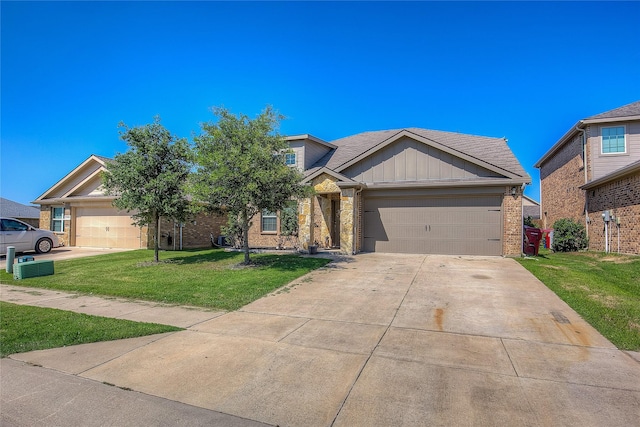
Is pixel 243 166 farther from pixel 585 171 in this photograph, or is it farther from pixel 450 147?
pixel 585 171

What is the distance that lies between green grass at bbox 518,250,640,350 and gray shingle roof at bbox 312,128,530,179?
399cm

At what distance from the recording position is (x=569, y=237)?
1742 centimetres

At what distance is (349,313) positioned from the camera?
21.5ft

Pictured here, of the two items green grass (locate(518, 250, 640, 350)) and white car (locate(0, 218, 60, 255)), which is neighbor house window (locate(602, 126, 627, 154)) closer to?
green grass (locate(518, 250, 640, 350))

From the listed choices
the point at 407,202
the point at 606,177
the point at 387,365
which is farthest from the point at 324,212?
the point at 387,365

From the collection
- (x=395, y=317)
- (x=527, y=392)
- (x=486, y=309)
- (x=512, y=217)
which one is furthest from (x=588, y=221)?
(x=527, y=392)

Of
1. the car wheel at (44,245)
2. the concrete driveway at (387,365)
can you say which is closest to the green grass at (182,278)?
the concrete driveway at (387,365)

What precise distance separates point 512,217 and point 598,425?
11.6 m

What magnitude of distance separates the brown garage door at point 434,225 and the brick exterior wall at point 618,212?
192 inches

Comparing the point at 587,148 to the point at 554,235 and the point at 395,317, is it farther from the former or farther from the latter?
the point at 395,317

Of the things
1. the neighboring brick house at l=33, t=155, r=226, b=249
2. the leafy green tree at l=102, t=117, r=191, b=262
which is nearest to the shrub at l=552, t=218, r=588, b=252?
the leafy green tree at l=102, t=117, r=191, b=262

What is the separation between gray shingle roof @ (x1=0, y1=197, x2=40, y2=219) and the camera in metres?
30.7

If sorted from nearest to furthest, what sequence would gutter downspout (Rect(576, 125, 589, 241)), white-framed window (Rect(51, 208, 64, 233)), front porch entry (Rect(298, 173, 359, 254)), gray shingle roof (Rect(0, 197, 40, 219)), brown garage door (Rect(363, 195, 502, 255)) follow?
brown garage door (Rect(363, 195, 502, 255)) → front porch entry (Rect(298, 173, 359, 254)) → gutter downspout (Rect(576, 125, 589, 241)) → white-framed window (Rect(51, 208, 64, 233)) → gray shingle roof (Rect(0, 197, 40, 219))

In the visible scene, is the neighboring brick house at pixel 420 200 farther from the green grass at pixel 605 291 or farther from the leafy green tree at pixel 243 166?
the leafy green tree at pixel 243 166
